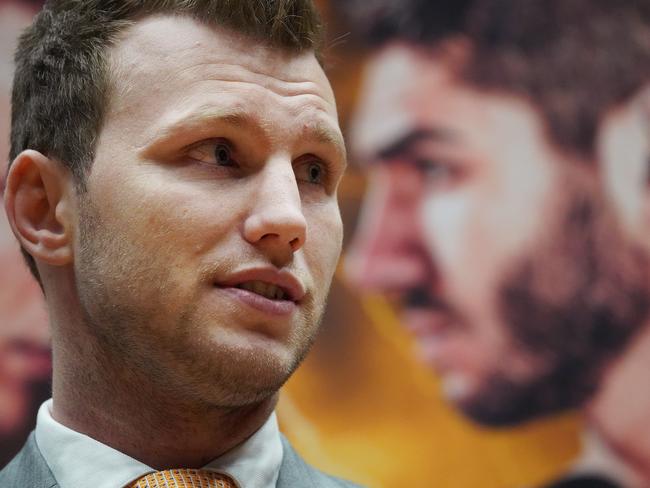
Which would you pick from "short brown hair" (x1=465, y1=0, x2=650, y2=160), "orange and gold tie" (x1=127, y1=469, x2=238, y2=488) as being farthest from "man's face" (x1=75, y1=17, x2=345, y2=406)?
"short brown hair" (x1=465, y1=0, x2=650, y2=160)

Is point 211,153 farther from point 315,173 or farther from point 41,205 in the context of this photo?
point 41,205

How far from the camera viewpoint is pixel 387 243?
3.18m

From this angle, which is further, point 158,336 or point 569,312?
point 569,312

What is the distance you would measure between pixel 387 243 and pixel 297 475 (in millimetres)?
1643

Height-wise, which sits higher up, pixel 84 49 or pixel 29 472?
pixel 84 49

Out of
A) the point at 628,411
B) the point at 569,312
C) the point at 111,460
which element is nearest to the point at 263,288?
the point at 111,460

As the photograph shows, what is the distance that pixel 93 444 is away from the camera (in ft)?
4.96

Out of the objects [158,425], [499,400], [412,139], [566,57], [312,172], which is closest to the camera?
[158,425]

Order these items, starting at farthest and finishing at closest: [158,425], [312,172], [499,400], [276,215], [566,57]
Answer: [566,57]
[499,400]
[312,172]
[158,425]
[276,215]

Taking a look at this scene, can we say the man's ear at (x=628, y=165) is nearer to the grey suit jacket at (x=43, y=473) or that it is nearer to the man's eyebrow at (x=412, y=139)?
the man's eyebrow at (x=412, y=139)

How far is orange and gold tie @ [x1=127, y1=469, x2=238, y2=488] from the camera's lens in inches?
56.0

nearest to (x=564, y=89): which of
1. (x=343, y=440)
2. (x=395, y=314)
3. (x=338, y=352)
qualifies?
(x=395, y=314)

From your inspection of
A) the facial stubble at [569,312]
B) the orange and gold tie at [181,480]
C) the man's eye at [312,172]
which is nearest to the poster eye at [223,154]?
the man's eye at [312,172]

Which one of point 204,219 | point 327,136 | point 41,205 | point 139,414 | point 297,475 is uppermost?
point 327,136
